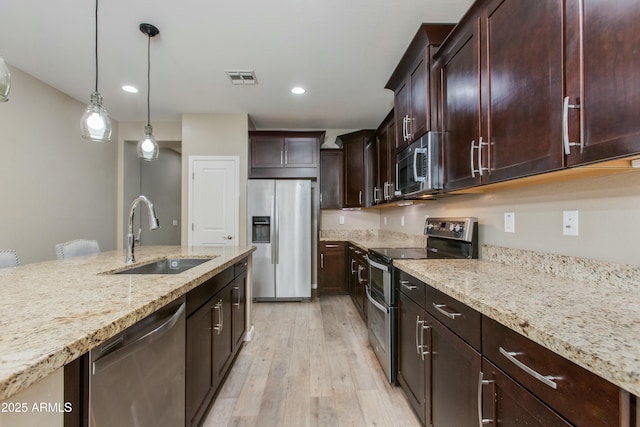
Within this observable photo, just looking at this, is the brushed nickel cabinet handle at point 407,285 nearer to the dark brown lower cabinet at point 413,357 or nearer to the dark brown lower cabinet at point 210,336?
the dark brown lower cabinet at point 413,357

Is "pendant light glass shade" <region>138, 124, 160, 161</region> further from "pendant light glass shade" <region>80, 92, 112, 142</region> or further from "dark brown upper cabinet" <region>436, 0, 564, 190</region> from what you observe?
"dark brown upper cabinet" <region>436, 0, 564, 190</region>

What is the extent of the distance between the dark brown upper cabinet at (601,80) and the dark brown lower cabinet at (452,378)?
80 centimetres

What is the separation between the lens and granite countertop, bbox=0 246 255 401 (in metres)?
0.54

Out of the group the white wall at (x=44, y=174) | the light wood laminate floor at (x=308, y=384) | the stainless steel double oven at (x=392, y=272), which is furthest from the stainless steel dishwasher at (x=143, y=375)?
the white wall at (x=44, y=174)

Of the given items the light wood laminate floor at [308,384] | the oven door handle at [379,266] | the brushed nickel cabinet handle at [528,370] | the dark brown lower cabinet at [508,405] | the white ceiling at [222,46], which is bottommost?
the light wood laminate floor at [308,384]

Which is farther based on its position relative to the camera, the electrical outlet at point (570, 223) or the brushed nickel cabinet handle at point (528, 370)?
the electrical outlet at point (570, 223)

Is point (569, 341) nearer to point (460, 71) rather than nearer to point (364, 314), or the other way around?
point (460, 71)

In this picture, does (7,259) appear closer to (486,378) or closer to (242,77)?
(242,77)

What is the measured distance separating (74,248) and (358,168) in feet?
11.2

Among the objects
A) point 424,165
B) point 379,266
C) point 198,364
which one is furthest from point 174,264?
point 424,165

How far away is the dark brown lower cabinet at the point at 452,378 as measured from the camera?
105 centimetres

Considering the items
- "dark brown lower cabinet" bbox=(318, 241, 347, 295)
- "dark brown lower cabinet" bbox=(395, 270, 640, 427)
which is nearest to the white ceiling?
"dark brown lower cabinet" bbox=(395, 270, 640, 427)

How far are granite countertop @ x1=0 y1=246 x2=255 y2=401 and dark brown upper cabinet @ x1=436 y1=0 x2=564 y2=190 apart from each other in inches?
60.3

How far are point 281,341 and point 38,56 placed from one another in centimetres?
342
